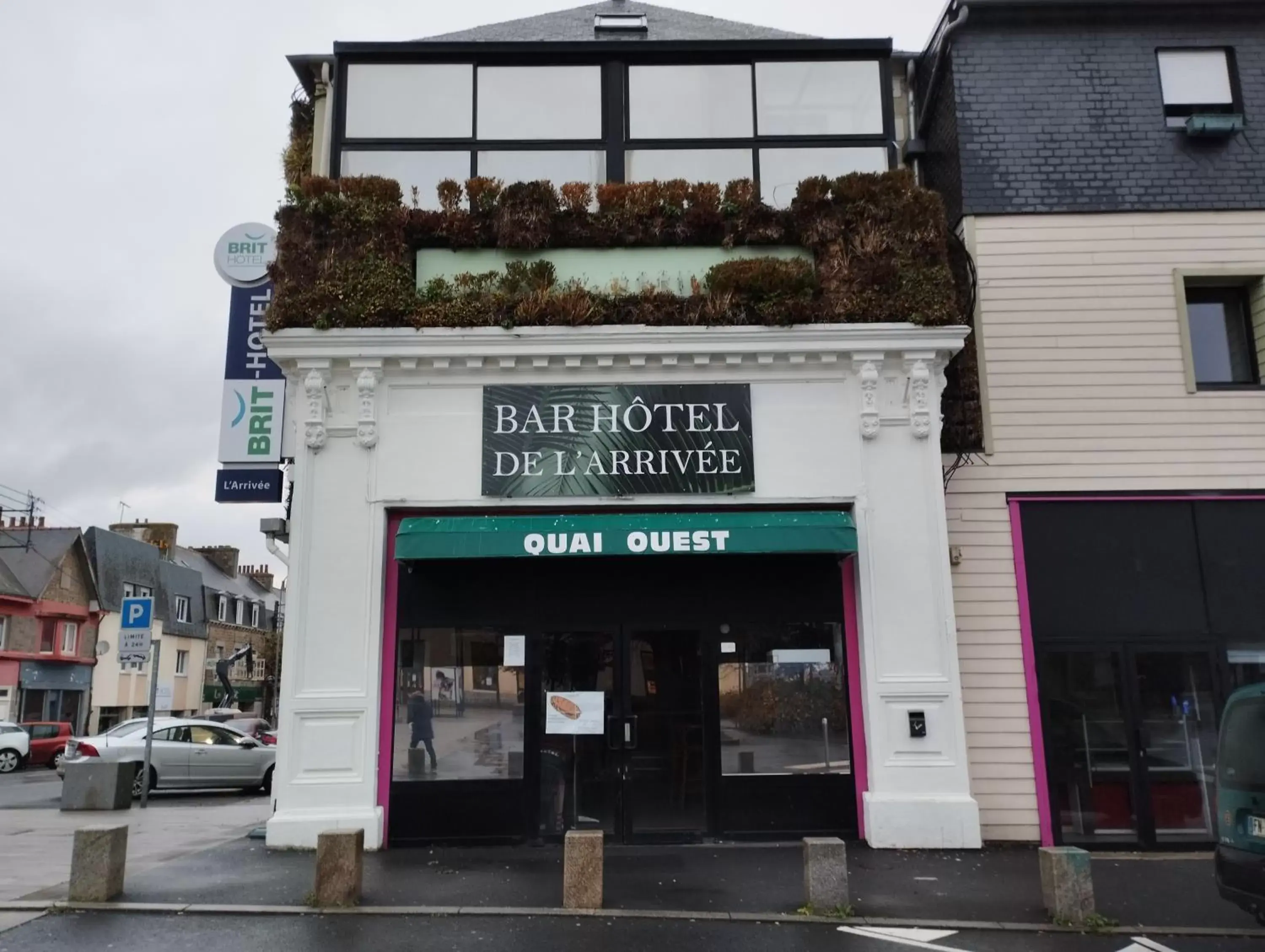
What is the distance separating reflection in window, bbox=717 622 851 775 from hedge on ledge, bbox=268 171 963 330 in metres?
3.48

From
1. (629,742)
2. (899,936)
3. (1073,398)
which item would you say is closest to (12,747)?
(629,742)

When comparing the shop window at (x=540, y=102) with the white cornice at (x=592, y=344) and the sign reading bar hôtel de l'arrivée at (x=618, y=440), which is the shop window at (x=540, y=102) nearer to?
the white cornice at (x=592, y=344)

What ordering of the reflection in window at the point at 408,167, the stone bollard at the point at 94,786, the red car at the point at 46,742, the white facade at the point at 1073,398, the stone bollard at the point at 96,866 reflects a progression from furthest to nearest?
the red car at the point at 46,742, the stone bollard at the point at 94,786, the reflection in window at the point at 408,167, the white facade at the point at 1073,398, the stone bollard at the point at 96,866

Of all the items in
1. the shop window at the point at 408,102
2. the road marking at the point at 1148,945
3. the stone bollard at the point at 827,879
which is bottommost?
the road marking at the point at 1148,945

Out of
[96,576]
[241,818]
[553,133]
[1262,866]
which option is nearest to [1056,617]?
[1262,866]

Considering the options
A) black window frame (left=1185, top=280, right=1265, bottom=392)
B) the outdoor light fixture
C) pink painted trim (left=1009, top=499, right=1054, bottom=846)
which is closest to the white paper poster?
pink painted trim (left=1009, top=499, right=1054, bottom=846)

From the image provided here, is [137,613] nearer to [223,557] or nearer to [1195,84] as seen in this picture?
[1195,84]

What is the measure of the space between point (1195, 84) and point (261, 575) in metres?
55.3

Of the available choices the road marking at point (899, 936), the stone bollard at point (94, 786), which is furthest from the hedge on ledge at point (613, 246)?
the stone bollard at point (94, 786)

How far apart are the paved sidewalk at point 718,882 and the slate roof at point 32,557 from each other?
30424 mm

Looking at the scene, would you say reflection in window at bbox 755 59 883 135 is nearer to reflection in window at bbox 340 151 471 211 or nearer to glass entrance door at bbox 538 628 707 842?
reflection in window at bbox 340 151 471 211

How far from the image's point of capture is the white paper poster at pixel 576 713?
34.1ft

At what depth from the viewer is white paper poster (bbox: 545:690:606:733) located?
1039 centimetres

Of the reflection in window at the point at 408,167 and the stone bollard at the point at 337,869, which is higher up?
the reflection in window at the point at 408,167
